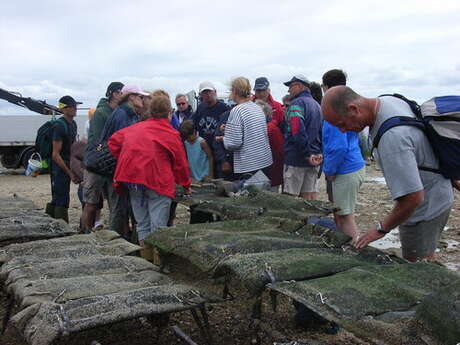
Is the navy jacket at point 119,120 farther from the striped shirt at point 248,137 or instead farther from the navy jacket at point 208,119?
the navy jacket at point 208,119

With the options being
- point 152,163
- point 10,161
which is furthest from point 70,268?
point 10,161

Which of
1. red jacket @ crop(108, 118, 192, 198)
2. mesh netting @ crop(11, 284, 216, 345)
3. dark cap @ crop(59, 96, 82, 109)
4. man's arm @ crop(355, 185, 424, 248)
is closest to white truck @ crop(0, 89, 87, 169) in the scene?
dark cap @ crop(59, 96, 82, 109)

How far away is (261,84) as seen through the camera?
677 centimetres

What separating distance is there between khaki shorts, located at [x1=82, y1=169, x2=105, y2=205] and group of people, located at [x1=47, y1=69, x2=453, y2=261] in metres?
0.01

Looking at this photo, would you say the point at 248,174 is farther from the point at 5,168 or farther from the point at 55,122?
the point at 5,168

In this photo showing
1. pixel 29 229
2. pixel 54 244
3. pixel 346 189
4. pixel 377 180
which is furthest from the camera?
pixel 377 180

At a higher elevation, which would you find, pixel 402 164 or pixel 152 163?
pixel 402 164

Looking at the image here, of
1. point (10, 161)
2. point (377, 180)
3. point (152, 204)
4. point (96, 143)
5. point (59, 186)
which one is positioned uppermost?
point (96, 143)

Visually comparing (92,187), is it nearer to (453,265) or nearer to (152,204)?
(152,204)

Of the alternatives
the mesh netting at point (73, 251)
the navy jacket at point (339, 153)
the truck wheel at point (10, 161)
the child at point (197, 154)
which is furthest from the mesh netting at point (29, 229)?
the truck wheel at point (10, 161)

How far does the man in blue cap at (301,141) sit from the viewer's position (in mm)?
5754

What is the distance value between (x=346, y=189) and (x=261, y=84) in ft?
7.57

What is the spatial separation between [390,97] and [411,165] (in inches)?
18.6

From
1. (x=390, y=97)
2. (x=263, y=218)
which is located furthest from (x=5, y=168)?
(x=390, y=97)
